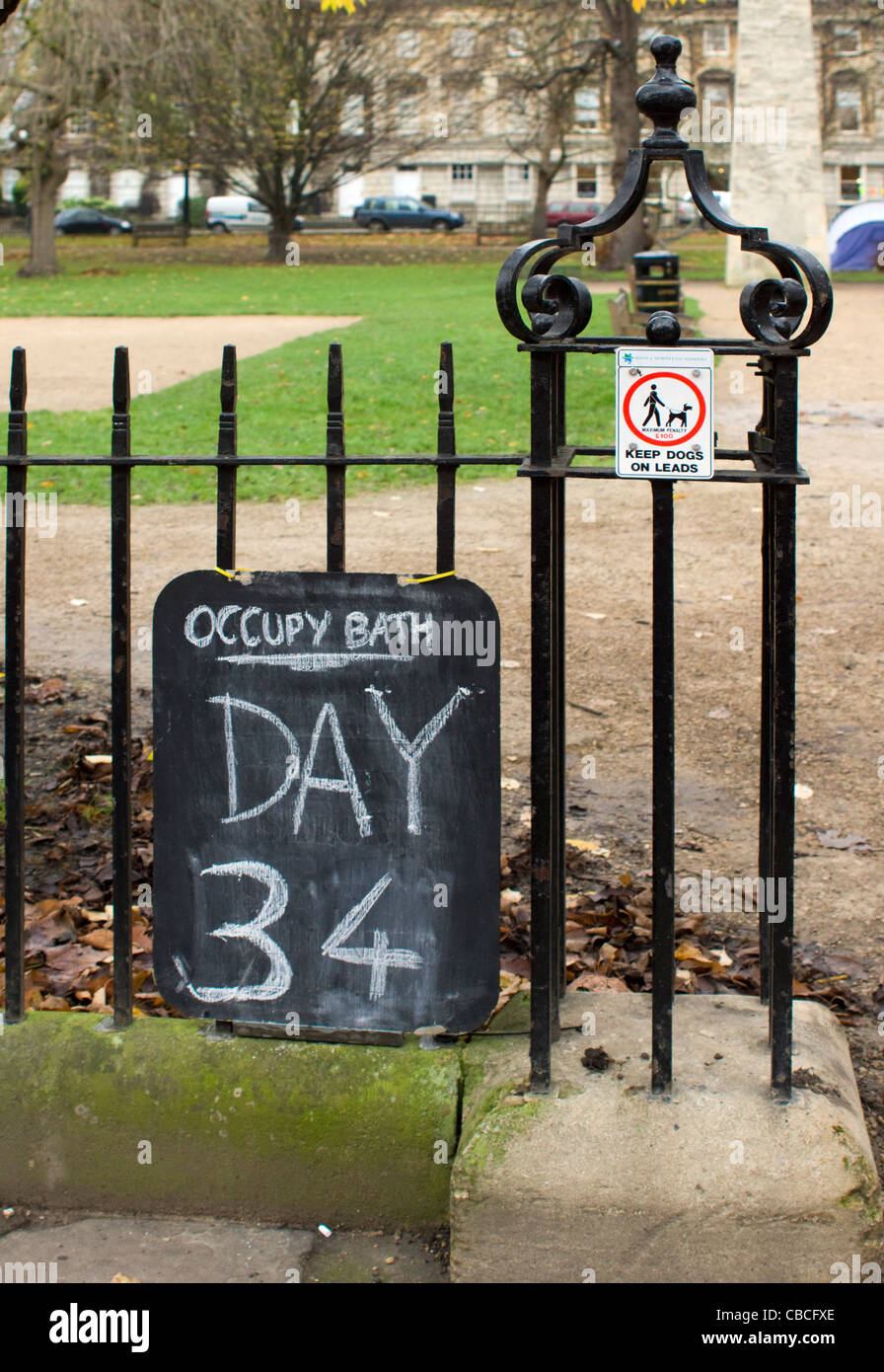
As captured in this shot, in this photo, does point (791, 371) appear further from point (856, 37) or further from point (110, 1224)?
point (856, 37)

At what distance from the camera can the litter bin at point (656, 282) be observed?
55.9ft

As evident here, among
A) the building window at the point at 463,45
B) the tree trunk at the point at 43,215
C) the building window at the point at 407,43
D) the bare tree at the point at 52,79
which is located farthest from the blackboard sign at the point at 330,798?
the building window at the point at 407,43

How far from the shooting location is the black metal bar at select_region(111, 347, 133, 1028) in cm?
266

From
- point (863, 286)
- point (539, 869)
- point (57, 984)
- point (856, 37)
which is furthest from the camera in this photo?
point (856, 37)

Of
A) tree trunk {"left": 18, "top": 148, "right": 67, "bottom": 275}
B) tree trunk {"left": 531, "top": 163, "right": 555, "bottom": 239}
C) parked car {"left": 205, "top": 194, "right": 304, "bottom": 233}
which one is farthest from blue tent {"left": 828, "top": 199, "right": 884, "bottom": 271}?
parked car {"left": 205, "top": 194, "right": 304, "bottom": 233}

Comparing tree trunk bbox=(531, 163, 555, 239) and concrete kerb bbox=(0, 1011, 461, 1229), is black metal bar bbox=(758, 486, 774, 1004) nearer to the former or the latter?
concrete kerb bbox=(0, 1011, 461, 1229)

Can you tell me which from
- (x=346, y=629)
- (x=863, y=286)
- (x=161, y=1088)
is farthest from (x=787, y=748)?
(x=863, y=286)

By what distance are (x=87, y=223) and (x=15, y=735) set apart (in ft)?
187

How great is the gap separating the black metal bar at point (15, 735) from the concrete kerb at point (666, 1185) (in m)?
0.94

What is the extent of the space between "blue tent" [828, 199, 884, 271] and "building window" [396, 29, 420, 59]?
12981mm

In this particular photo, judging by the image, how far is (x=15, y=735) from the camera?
279 centimetres

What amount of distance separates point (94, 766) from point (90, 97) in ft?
→ 99.8

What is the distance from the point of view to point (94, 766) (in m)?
4.76

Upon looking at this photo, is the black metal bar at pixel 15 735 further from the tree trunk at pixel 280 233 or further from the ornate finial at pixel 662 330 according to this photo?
the tree trunk at pixel 280 233
